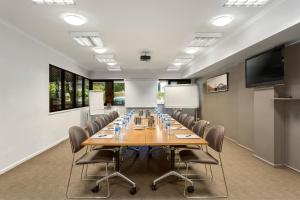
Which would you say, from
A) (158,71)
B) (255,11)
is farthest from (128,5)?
(158,71)

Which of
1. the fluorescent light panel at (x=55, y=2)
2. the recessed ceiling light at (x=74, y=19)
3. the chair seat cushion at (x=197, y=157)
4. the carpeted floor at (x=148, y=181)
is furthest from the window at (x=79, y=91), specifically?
the chair seat cushion at (x=197, y=157)

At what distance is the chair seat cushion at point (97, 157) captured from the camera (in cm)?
248

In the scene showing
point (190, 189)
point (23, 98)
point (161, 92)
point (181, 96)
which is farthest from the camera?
point (161, 92)

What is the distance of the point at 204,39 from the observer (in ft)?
13.3

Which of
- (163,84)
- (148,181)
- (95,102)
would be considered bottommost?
(148,181)

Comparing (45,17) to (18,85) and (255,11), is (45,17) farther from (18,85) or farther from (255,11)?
(255,11)

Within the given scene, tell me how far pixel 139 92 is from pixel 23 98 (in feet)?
18.4

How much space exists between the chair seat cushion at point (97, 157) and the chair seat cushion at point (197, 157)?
109 cm

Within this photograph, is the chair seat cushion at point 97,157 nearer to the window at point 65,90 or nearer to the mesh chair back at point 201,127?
the mesh chair back at point 201,127

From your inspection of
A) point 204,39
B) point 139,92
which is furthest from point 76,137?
point 139,92

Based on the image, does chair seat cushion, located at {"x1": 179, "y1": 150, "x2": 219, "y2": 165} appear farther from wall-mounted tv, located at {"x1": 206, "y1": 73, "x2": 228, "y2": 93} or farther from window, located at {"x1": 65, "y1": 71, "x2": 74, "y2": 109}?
window, located at {"x1": 65, "y1": 71, "x2": 74, "y2": 109}

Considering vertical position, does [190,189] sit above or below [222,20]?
below

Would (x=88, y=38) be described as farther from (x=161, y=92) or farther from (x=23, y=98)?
(x=161, y=92)

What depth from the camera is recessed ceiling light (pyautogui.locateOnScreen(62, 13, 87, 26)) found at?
2.98m
